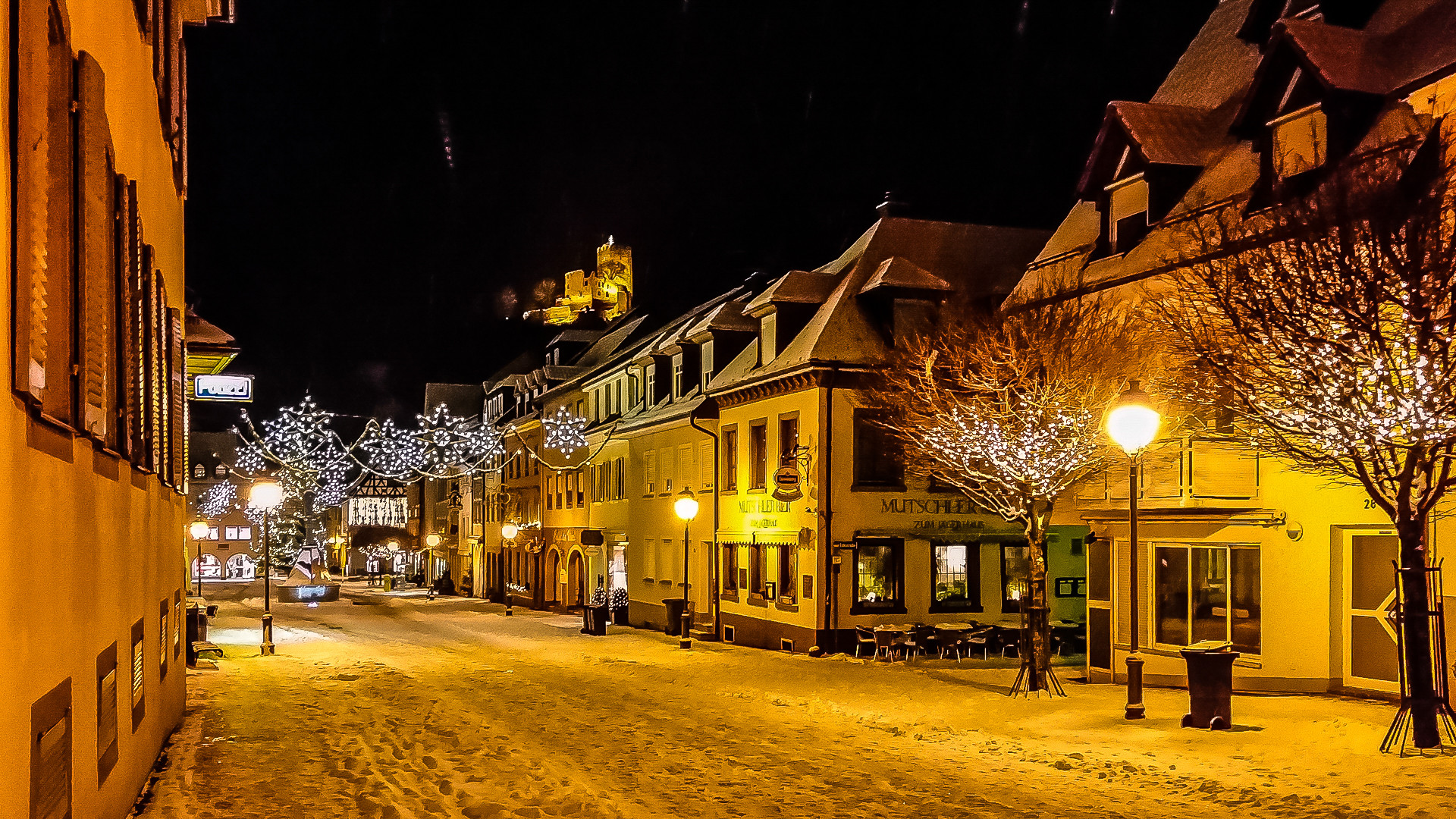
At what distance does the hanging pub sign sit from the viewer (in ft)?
97.7

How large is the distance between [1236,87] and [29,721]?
74.9 ft

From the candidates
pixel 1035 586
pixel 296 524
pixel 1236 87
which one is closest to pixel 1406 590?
pixel 1035 586

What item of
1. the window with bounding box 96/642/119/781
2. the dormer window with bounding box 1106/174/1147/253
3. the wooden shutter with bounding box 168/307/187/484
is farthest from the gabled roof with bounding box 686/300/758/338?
the window with bounding box 96/642/119/781

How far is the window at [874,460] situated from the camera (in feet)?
99.5

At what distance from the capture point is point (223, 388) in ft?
70.7

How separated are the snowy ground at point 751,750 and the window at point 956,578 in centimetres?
606

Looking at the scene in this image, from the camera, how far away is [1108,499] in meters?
21.8

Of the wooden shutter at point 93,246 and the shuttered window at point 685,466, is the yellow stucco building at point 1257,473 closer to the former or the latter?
the wooden shutter at point 93,246

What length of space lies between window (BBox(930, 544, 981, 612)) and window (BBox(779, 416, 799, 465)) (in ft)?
13.5

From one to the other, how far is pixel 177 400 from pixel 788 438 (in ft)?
61.6

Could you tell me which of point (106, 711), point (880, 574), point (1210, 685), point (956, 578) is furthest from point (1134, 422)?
point (956, 578)

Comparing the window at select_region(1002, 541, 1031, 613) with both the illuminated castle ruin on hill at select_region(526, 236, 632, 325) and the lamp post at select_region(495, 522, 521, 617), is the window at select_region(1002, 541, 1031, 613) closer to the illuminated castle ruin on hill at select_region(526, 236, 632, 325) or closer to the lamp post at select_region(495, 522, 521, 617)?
the lamp post at select_region(495, 522, 521, 617)

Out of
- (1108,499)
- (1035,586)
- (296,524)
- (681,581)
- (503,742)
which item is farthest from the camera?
(296,524)

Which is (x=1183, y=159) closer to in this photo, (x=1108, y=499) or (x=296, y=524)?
(x=1108, y=499)
